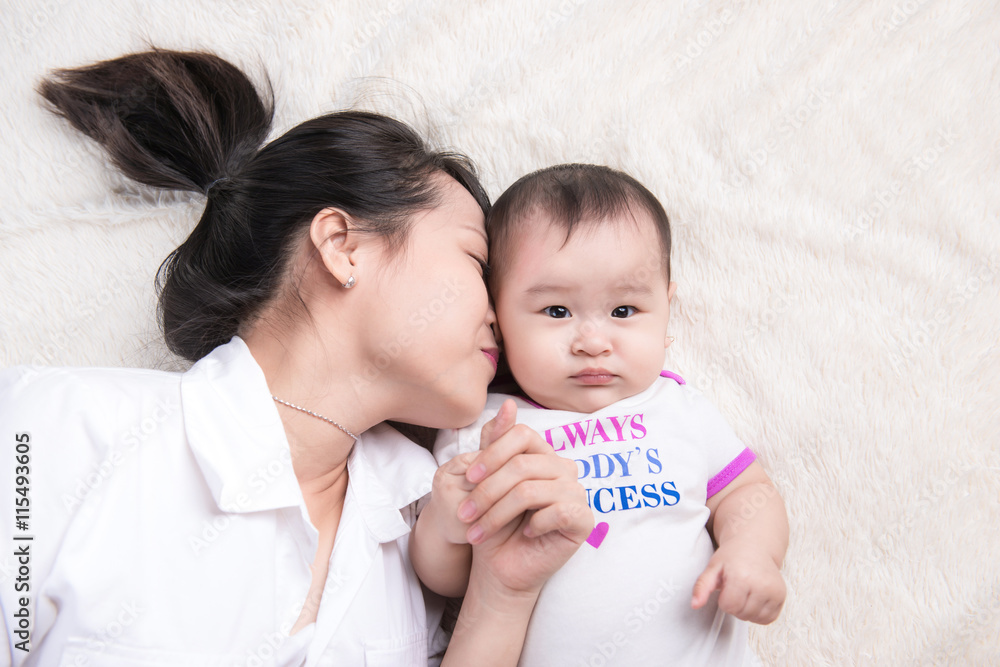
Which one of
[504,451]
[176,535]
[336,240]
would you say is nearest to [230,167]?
[336,240]

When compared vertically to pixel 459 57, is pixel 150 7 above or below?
above

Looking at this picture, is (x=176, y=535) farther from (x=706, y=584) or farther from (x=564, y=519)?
(x=706, y=584)

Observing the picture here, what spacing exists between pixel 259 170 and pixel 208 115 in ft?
0.93

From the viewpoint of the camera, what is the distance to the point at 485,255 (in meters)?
1.36

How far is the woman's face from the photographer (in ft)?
3.92

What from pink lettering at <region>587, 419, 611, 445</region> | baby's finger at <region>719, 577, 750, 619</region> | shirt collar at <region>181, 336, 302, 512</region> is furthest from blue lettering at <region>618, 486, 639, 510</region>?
shirt collar at <region>181, 336, 302, 512</region>

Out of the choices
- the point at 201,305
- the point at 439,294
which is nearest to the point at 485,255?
the point at 439,294

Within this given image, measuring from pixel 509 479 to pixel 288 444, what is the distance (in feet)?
1.41

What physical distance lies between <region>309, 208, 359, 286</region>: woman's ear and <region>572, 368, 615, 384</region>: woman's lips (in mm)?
487

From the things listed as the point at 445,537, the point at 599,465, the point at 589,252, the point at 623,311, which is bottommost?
the point at 445,537

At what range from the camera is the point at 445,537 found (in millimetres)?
1229

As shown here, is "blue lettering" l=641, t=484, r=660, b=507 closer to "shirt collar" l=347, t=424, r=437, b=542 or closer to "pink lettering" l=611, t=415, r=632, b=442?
"pink lettering" l=611, t=415, r=632, b=442

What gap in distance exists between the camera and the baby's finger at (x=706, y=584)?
1.06 m

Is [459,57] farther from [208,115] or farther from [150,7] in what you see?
[150,7]
